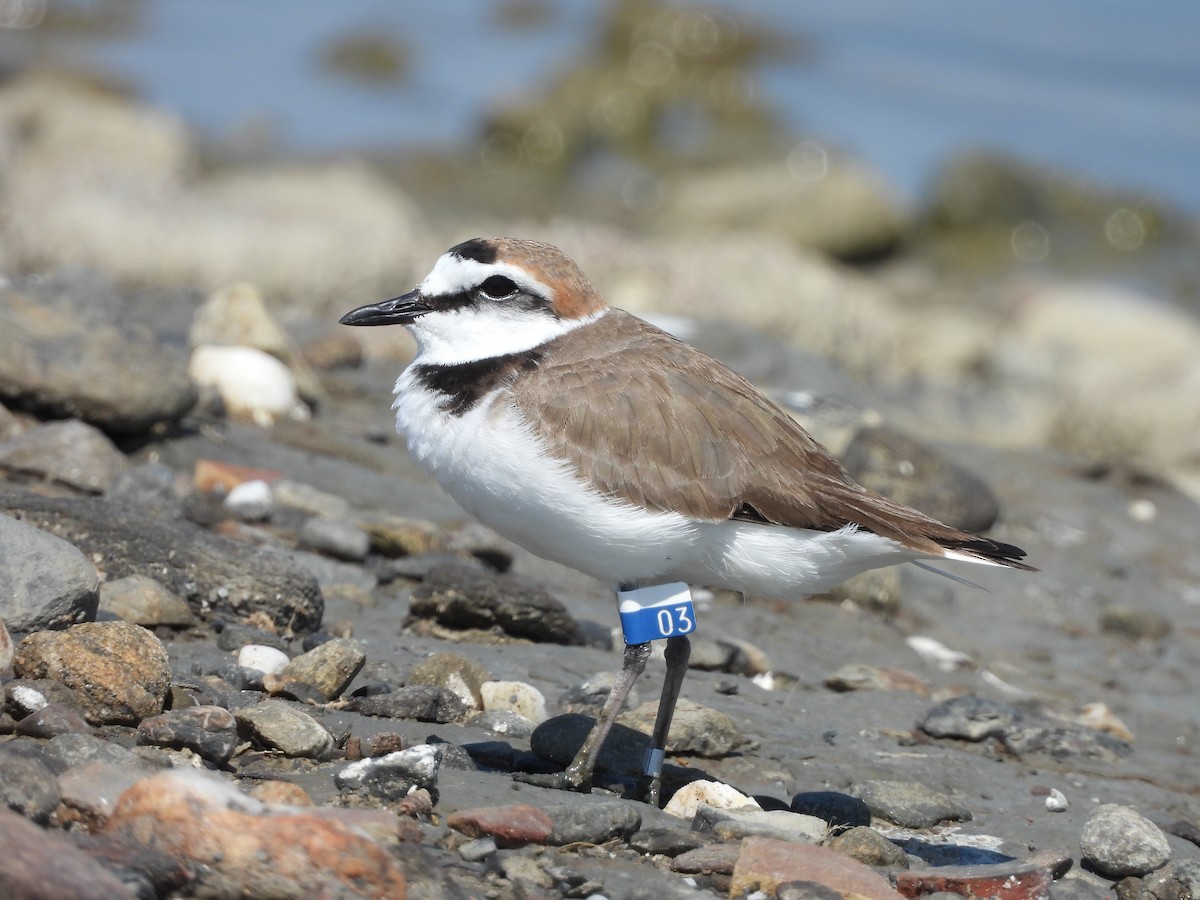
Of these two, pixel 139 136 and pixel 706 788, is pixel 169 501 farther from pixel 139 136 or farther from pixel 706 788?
pixel 139 136

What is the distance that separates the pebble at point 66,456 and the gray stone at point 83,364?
187mm

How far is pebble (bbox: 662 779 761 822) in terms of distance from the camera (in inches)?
199

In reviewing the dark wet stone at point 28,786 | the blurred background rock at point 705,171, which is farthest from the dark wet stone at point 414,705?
the blurred background rock at point 705,171

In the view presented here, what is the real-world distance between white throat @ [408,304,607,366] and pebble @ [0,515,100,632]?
56.2 inches

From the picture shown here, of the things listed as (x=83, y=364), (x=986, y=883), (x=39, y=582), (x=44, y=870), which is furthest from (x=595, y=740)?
(x=83, y=364)

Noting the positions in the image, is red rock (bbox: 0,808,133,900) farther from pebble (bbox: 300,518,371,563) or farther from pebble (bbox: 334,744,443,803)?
pebble (bbox: 300,518,371,563)

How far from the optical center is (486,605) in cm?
652

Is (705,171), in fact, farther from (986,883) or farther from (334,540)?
(986,883)


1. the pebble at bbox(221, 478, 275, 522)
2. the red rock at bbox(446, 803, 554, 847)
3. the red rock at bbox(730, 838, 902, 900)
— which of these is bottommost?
the pebble at bbox(221, 478, 275, 522)

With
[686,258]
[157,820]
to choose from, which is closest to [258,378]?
[157,820]

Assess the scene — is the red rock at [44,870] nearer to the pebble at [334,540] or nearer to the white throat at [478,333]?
the white throat at [478,333]

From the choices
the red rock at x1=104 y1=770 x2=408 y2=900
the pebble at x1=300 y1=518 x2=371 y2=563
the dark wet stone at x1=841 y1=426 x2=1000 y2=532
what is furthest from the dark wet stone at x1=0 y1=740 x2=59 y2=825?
the dark wet stone at x1=841 y1=426 x2=1000 y2=532

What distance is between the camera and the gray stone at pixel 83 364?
732 centimetres

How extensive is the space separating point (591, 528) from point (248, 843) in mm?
1674
